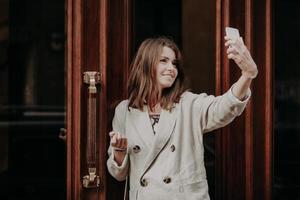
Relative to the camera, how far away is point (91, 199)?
10.8 feet

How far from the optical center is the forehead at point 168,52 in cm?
307

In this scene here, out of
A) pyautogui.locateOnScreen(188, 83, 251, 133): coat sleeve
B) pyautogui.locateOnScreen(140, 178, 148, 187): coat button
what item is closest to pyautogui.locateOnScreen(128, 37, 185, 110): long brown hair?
pyautogui.locateOnScreen(188, 83, 251, 133): coat sleeve

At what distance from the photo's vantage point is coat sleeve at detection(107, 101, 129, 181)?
308cm

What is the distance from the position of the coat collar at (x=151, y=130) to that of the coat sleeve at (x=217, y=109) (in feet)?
0.44

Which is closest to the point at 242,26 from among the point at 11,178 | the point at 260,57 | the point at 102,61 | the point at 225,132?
the point at 260,57

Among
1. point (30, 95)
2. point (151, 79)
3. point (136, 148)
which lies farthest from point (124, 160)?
point (30, 95)

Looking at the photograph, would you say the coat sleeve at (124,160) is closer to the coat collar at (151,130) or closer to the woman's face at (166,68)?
the coat collar at (151,130)

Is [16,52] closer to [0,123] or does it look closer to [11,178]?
[0,123]

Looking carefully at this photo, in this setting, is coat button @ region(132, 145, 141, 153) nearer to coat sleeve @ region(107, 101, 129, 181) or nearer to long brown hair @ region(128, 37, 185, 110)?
coat sleeve @ region(107, 101, 129, 181)

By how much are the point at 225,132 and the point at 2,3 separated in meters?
1.43
